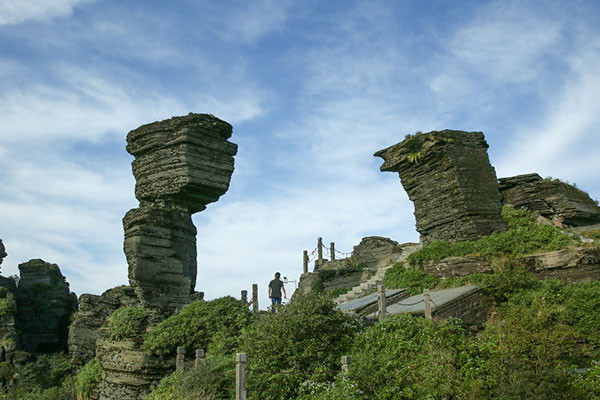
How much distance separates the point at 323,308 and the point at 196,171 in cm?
882

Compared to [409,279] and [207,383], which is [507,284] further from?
[207,383]

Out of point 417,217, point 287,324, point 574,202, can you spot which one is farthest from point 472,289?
point 574,202

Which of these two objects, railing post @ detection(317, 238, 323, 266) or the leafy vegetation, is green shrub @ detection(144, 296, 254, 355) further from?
railing post @ detection(317, 238, 323, 266)

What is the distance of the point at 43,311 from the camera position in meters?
37.4

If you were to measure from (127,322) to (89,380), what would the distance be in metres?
3.15

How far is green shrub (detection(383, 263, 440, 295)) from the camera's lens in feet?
57.5

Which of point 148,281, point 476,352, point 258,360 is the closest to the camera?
point 476,352

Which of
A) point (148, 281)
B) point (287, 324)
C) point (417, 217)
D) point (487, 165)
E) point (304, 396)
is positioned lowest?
point (304, 396)

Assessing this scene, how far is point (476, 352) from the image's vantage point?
9.89m

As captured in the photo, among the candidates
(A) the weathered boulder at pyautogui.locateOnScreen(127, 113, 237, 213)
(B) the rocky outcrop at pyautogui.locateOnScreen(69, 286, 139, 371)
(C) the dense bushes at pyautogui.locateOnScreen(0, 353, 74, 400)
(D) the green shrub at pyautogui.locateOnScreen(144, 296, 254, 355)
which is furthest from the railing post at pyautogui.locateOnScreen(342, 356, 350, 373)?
(C) the dense bushes at pyautogui.locateOnScreen(0, 353, 74, 400)

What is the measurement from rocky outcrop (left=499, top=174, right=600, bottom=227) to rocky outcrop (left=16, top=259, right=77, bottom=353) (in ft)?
111

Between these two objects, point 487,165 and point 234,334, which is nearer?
point 234,334

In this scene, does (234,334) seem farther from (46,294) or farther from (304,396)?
(46,294)

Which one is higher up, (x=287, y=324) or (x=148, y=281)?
(x=148, y=281)
